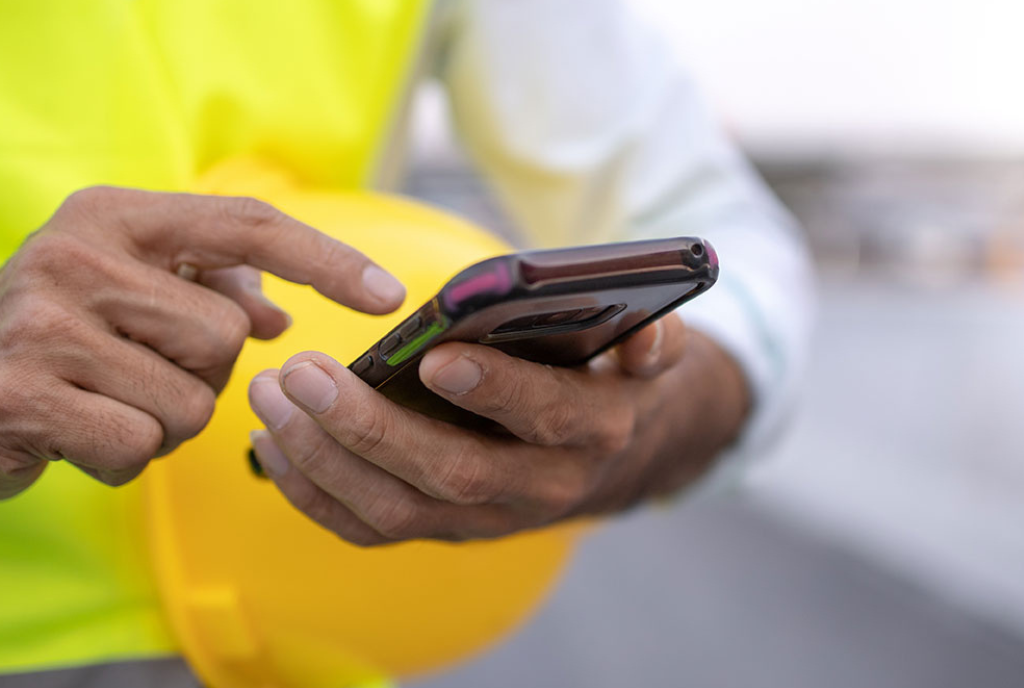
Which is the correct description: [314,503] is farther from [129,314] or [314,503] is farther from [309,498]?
[129,314]

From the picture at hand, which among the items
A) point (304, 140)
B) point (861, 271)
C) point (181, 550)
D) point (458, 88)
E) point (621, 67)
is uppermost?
point (861, 271)

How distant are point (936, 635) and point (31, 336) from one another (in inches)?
71.4

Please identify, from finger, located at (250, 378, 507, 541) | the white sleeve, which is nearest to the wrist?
the white sleeve

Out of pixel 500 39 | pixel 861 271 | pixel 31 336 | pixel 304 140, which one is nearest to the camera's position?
pixel 31 336

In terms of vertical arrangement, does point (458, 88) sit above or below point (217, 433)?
above

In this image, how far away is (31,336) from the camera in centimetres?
40

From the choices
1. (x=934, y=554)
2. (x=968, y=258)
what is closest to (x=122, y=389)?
(x=934, y=554)

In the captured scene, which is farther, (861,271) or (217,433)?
(861,271)

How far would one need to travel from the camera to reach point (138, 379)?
0.41 meters

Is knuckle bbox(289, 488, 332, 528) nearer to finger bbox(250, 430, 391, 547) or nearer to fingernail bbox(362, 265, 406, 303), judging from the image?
finger bbox(250, 430, 391, 547)

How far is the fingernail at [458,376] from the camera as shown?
1.23 ft

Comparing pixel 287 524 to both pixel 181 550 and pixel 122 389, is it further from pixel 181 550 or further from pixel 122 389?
pixel 122 389

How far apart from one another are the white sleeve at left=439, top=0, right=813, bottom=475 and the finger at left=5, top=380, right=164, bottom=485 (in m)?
0.48

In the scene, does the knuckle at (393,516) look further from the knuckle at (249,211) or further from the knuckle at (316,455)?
the knuckle at (249,211)
